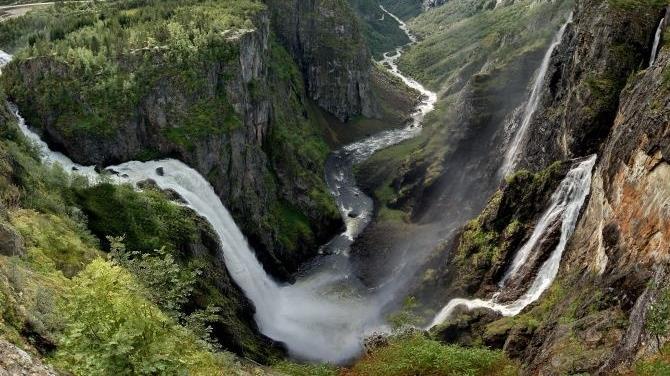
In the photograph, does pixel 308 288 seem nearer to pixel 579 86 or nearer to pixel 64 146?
pixel 64 146

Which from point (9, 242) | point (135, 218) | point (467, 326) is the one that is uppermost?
point (9, 242)

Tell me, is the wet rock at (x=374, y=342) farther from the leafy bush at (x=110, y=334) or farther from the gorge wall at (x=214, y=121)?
the leafy bush at (x=110, y=334)

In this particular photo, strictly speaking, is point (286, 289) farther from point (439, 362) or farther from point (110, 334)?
point (110, 334)

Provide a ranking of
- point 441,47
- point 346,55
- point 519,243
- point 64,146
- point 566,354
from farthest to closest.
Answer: point 441,47 < point 346,55 < point 64,146 < point 519,243 < point 566,354

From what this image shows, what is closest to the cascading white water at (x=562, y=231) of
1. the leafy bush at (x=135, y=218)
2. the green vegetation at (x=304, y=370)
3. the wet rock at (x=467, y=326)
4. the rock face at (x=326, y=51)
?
the wet rock at (x=467, y=326)

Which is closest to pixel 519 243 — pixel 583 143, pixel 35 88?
pixel 583 143

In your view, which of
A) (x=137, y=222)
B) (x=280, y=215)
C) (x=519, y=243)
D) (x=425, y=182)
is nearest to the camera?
(x=137, y=222)

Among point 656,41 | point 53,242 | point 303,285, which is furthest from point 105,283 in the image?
point 303,285
